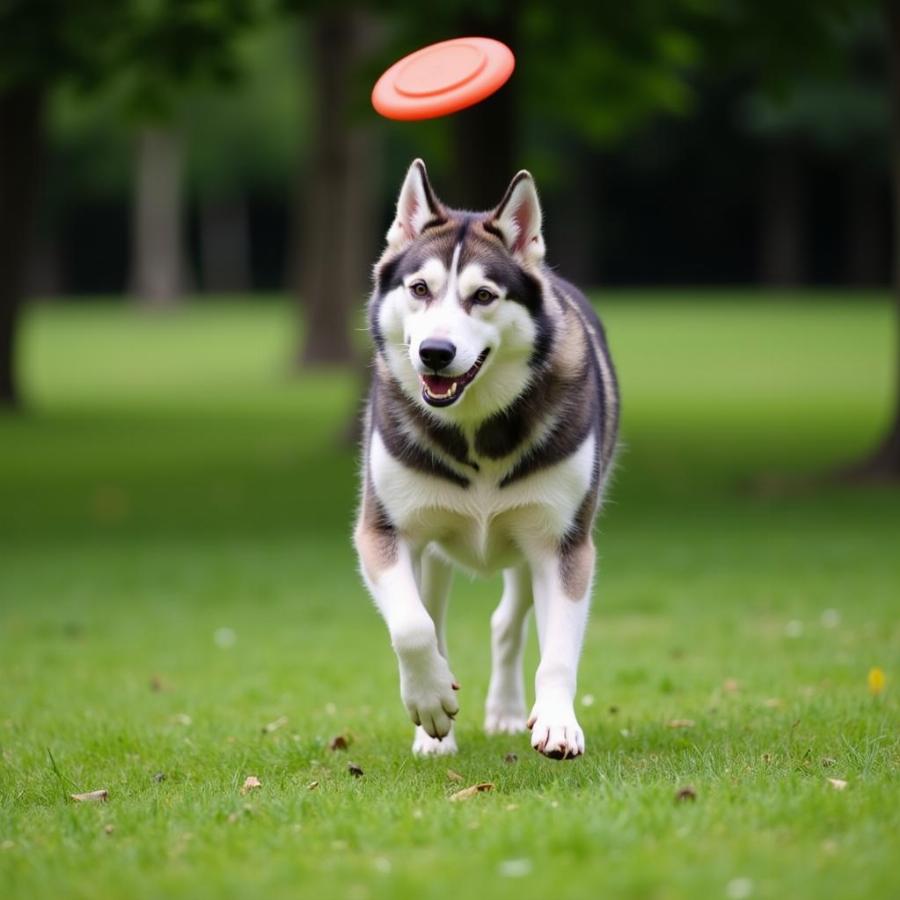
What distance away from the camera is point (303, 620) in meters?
11.5

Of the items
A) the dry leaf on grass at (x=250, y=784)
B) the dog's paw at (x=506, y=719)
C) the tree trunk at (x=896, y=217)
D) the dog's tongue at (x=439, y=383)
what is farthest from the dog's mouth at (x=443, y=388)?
the tree trunk at (x=896, y=217)

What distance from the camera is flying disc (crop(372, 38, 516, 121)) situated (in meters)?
6.62

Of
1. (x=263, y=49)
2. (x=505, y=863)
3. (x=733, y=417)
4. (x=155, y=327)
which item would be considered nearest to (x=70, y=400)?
(x=733, y=417)

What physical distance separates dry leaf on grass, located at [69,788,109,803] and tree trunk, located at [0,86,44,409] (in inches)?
787

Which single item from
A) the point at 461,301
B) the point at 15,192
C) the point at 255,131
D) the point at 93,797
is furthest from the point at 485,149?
the point at 255,131

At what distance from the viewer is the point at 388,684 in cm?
898

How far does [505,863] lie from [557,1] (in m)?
13.6

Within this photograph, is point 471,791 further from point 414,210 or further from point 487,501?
point 414,210

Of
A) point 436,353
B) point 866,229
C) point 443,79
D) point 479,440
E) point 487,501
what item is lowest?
point 487,501

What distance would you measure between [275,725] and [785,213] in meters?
54.6

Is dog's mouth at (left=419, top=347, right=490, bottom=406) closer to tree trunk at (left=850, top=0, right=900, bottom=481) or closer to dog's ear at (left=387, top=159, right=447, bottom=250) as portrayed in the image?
dog's ear at (left=387, top=159, right=447, bottom=250)

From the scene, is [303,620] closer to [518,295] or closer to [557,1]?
[518,295]

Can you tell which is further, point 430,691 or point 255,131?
point 255,131

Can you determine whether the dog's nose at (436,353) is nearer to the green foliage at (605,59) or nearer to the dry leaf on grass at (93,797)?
the dry leaf on grass at (93,797)
